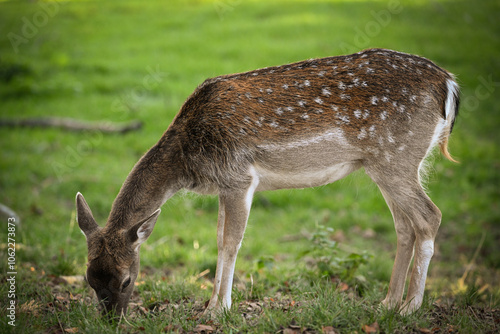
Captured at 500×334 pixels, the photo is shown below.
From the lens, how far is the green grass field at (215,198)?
480cm

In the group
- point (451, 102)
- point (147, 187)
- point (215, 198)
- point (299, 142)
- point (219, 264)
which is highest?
point (451, 102)

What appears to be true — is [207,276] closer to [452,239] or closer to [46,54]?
[452,239]

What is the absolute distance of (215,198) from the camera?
995cm

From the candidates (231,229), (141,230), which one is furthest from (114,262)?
(231,229)

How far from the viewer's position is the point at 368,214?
31.9 feet

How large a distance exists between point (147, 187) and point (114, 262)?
2.44 ft

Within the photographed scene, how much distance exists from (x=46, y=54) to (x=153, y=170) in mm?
12646

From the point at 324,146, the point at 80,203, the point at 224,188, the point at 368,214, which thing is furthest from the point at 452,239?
the point at 80,203

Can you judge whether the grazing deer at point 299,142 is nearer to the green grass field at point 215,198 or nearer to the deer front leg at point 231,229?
the deer front leg at point 231,229
